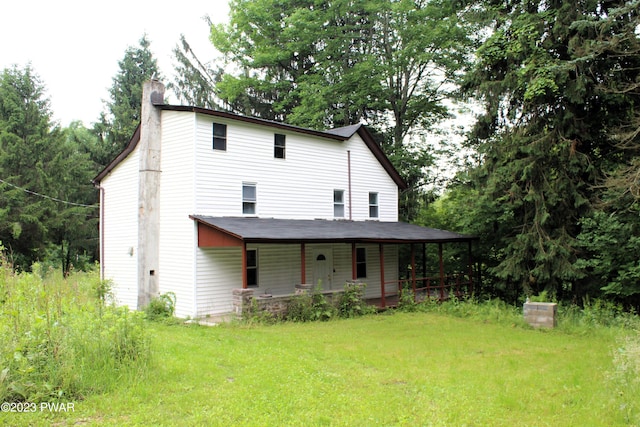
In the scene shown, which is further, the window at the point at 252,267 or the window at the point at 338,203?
the window at the point at 338,203

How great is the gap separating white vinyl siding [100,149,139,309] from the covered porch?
13.4 feet

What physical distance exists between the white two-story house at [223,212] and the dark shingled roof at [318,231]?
48 millimetres

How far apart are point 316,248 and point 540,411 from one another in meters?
12.4

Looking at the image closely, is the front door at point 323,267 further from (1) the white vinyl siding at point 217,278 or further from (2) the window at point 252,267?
(1) the white vinyl siding at point 217,278

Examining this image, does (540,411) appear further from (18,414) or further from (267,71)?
(267,71)

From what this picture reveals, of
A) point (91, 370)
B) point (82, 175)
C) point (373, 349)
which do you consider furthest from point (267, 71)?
point (91, 370)

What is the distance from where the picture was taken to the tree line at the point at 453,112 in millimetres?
14133

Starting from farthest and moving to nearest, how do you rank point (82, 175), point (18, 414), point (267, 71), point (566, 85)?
1. point (82, 175)
2. point (267, 71)
3. point (566, 85)
4. point (18, 414)

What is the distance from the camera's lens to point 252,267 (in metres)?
15.7

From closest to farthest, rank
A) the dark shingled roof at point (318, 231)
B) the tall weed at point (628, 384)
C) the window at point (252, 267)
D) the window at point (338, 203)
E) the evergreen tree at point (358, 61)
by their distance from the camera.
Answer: the tall weed at point (628, 384), the dark shingled roof at point (318, 231), the window at point (252, 267), the window at point (338, 203), the evergreen tree at point (358, 61)

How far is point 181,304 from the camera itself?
47.9 ft

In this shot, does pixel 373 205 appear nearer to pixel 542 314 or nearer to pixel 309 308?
pixel 309 308

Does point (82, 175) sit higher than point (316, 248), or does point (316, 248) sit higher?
point (82, 175)

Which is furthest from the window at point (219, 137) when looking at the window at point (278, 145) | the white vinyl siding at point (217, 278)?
the white vinyl siding at point (217, 278)
